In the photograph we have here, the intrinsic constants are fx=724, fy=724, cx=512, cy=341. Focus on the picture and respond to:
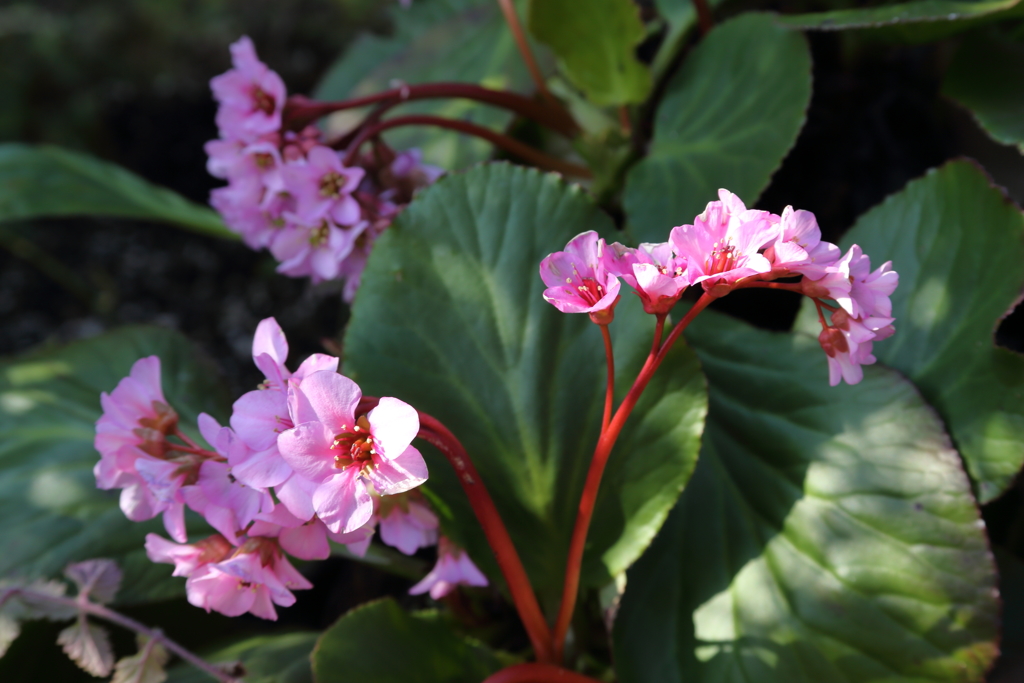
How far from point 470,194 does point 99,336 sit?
54cm

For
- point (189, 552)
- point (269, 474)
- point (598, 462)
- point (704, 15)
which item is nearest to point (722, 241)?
point (598, 462)

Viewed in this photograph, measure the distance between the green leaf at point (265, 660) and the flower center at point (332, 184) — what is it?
407 mm

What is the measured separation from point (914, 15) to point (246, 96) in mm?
626

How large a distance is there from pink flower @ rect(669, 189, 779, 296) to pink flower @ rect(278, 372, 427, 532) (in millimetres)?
172

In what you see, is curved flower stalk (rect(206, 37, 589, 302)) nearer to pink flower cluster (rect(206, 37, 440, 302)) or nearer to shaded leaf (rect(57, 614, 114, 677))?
pink flower cluster (rect(206, 37, 440, 302))

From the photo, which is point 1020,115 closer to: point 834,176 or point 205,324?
point 834,176

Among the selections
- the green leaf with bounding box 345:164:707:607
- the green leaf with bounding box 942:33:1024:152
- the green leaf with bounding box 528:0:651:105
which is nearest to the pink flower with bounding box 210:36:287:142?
the green leaf with bounding box 345:164:707:607

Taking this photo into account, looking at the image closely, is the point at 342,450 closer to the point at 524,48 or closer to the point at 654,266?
the point at 654,266

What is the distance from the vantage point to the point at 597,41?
0.83m

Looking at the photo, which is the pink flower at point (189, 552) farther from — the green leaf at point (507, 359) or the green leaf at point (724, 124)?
the green leaf at point (724, 124)

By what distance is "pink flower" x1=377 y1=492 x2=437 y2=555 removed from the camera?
0.54 meters

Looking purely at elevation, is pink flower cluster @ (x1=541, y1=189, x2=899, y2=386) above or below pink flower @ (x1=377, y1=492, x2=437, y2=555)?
above

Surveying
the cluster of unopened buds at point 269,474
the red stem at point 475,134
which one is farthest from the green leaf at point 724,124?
the cluster of unopened buds at point 269,474

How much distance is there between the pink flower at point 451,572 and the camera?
60 cm
